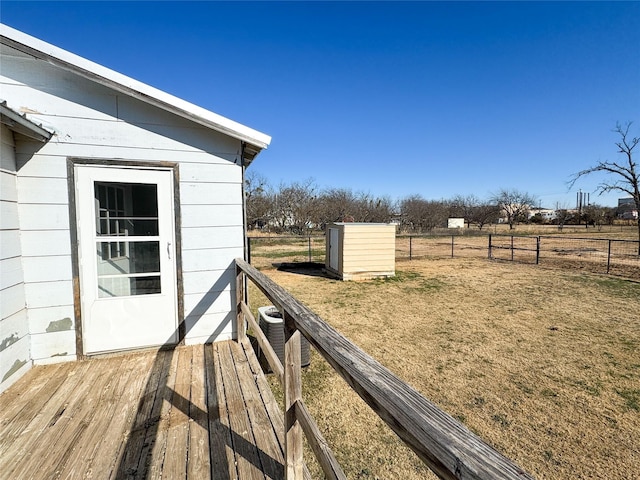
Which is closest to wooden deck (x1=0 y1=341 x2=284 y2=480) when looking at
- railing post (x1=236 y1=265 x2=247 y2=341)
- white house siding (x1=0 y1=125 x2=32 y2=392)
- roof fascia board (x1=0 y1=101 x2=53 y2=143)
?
white house siding (x1=0 y1=125 x2=32 y2=392)

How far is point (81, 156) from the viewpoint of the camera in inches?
101

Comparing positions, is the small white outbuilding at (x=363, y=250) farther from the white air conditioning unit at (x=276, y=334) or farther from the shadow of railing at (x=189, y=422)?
the shadow of railing at (x=189, y=422)

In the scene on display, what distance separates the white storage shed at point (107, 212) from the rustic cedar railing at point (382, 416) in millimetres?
1706

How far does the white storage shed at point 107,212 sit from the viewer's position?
241 centimetres

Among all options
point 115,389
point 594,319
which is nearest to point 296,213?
point 594,319

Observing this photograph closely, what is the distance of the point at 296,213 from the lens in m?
27.2

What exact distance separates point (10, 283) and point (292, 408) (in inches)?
95.2

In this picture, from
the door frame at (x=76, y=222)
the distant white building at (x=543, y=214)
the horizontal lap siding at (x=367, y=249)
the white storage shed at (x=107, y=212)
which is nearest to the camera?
the white storage shed at (x=107, y=212)

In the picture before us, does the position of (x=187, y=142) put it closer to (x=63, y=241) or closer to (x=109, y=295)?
(x=63, y=241)

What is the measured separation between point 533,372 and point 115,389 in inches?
159

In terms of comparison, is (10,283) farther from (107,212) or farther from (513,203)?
(513,203)

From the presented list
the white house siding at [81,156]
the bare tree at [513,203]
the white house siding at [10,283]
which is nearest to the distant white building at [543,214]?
the bare tree at [513,203]

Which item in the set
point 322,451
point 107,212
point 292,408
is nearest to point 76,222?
point 107,212

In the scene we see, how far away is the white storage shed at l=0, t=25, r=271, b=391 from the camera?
2412 mm
